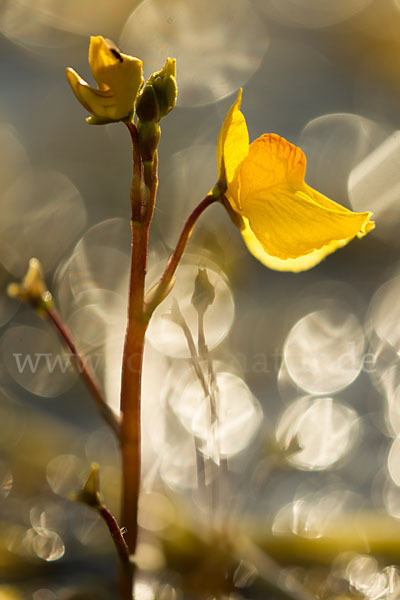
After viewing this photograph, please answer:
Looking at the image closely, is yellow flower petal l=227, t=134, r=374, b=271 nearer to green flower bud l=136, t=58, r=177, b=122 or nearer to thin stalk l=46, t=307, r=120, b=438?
green flower bud l=136, t=58, r=177, b=122

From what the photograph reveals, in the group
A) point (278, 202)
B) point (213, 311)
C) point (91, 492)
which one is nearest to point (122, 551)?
point (91, 492)

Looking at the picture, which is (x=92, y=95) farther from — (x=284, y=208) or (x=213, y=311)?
(x=213, y=311)

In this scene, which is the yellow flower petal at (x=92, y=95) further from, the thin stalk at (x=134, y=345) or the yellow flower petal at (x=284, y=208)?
the yellow flower petal at (x=284, y=208)

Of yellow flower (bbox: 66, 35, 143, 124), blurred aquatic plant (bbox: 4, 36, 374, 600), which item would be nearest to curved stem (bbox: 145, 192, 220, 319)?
blurred aquatic plant (bbox: 4, 36, 374, 600)

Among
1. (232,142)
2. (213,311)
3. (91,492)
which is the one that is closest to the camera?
(91,492)

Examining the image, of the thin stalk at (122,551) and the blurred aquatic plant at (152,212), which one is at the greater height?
the blurred aquatic plant at (152,212)

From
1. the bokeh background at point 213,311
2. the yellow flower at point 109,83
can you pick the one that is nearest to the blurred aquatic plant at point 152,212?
the yellow flower at point 109,83

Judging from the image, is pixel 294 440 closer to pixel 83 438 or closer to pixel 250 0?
pixel 83 438
